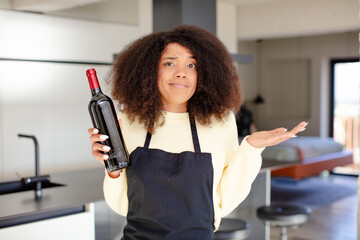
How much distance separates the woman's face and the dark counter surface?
42.8 inches

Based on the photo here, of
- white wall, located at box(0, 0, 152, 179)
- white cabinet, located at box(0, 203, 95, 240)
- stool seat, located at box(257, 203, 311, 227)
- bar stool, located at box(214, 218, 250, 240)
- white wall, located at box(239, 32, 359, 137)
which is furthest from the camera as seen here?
white wall, located at box(239, 32, 359, 137)

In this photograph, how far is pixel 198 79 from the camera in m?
1.42

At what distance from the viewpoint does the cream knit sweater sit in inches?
53.2

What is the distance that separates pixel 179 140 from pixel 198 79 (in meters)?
0.20

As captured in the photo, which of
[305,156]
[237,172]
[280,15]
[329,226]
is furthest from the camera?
[305,156]

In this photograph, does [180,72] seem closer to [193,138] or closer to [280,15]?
[193,138]

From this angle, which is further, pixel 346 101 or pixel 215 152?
pixel 346 101

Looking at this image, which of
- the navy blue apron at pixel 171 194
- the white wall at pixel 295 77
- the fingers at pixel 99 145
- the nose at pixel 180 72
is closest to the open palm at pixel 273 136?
the navy blue apron at pixel 171 194

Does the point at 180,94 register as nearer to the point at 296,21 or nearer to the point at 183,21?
the point at 183,21

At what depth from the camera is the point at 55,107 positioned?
4.48m

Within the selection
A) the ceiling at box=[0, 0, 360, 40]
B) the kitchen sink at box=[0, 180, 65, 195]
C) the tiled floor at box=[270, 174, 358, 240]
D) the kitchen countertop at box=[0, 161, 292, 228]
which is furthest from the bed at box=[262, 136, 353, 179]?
the kitchen countertop at box=[0, 161, 292, 228]

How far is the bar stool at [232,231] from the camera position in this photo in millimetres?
2577

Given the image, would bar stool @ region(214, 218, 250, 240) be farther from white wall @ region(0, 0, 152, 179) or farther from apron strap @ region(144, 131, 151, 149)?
white wall @ region(0, 0, 152, 179)

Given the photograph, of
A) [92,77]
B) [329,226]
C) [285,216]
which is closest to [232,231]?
[285,216]
